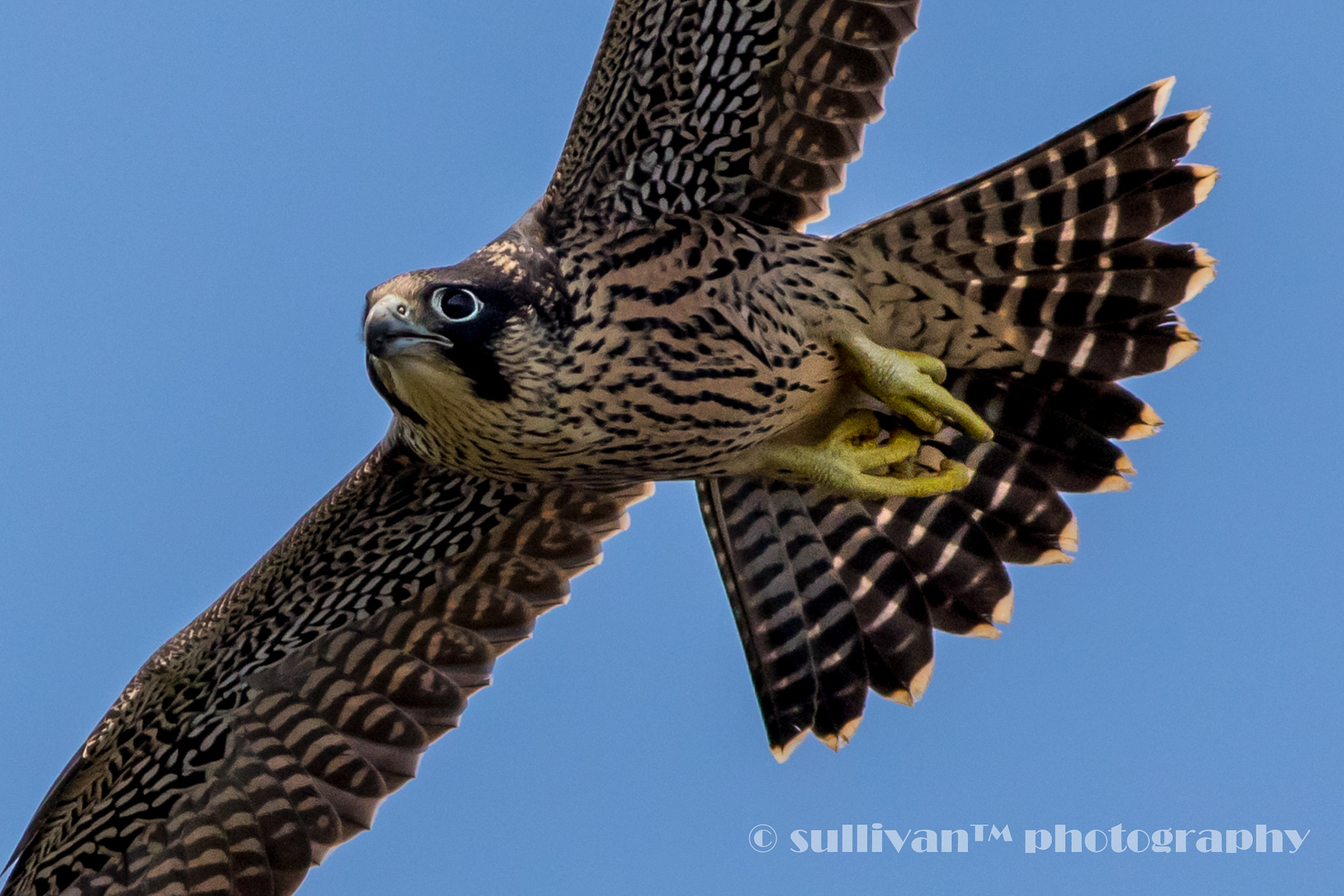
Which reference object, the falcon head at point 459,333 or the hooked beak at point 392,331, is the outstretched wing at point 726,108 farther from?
the hooked beak at point 392,331

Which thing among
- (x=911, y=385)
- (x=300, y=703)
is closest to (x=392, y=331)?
(x=911, y=385)

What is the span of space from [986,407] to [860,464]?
659mm

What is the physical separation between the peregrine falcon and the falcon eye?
0.03ft

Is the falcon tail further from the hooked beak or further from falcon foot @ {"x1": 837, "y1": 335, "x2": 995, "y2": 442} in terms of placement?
the hooked beak

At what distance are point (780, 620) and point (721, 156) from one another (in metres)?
2.32

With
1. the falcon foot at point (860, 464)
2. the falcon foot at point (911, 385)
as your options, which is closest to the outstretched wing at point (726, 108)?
the falcon foot at point (911, 385)

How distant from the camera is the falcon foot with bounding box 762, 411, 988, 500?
7.95 m

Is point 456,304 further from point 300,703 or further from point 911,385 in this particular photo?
point 300,703

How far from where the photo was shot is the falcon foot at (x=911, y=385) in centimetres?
770

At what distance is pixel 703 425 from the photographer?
739 centimetres

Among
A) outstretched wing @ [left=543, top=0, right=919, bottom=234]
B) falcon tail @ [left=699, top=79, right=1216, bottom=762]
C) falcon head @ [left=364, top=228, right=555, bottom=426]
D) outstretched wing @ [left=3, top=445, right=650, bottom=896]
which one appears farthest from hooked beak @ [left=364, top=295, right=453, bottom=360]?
outstretched wing @ [left=3, top=445, right=650, bottom=896]

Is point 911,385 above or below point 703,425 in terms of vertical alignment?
above

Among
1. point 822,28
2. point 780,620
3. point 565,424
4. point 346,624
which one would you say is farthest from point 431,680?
point 822,28

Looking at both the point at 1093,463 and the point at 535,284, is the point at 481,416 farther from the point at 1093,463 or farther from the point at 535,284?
the point at 1093,463
